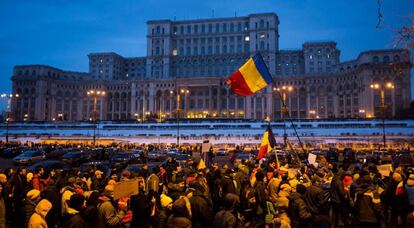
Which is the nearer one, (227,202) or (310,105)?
(227,202)

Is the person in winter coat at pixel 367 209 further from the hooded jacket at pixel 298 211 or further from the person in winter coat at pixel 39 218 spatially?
the person in winter coat at pixel 39 218

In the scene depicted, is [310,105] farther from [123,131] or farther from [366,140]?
[123,131]

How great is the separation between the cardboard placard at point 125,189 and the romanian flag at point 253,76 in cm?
886

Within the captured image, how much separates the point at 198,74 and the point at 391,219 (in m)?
110

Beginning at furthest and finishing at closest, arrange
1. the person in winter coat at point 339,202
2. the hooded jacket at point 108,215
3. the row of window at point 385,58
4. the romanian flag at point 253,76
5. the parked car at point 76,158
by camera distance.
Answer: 1. the row of window at point 385,58
2. the parked car at point 76,158
3. the romanian flag at point 253,76
4. the person in winter coat at point 339,202
5. the hooded jacket at point 108,215

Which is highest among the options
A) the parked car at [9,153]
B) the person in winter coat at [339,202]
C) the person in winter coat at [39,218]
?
the person in winter coat at [39,218]

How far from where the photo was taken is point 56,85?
11594 cm

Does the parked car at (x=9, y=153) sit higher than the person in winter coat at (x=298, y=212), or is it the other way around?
the person in winter coat at (x=298, y=212)

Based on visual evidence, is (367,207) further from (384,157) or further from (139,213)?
(384,157)

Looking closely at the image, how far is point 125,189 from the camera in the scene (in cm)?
761

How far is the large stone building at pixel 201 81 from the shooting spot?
342 ft

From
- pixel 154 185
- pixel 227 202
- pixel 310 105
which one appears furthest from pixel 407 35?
pixel 310 105

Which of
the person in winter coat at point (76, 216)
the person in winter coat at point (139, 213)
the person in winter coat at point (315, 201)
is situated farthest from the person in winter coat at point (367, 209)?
the person in winter coat at point (76, 216)

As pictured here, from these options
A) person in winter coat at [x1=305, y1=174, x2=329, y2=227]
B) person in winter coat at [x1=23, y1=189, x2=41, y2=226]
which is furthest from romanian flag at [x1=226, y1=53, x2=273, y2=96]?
person in winter coat at [x1=23, y1=189, x2=41, y2=226]
